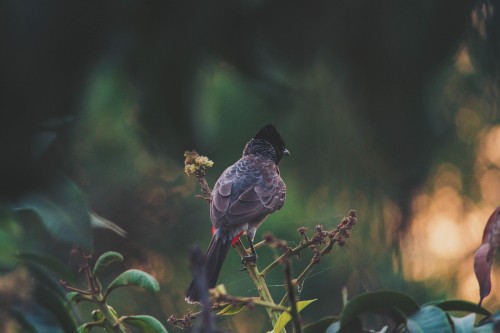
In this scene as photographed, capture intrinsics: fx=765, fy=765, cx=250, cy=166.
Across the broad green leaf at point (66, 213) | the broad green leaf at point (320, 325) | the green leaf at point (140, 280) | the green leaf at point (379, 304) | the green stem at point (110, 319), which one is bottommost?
the green stem at point (110, 319)

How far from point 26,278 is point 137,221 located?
1.61 m

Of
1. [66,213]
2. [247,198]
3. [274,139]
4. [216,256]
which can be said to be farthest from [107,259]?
[274,139]

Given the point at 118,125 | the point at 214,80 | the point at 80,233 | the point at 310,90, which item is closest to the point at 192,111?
the point at 214,80

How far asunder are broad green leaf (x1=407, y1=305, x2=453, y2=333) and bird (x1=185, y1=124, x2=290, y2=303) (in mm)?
911

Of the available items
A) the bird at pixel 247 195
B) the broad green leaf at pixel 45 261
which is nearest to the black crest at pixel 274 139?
the bird at pixel 247 195

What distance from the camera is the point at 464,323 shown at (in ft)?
1.33

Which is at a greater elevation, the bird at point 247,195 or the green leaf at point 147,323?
the bird at point 247,195

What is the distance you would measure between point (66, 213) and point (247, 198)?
3.54 feet

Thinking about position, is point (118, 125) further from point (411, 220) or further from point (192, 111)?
point (411, 220)

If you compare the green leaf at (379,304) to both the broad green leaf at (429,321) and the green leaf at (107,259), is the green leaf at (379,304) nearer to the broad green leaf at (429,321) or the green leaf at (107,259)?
the broad green leaf at (429,321)

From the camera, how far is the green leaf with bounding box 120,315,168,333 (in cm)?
49

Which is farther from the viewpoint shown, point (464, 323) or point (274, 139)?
point (274, 139)

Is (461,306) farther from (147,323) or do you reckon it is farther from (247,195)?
(247,195)

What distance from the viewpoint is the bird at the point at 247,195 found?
142 centimetres
